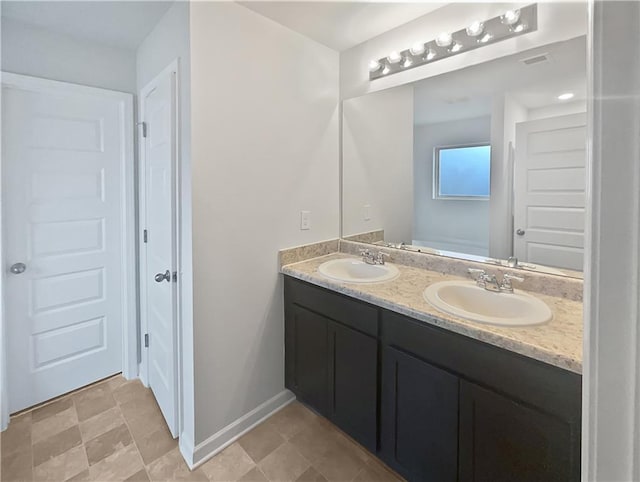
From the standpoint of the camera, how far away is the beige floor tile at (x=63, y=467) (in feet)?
5.16

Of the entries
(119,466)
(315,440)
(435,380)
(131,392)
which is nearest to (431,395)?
(435,380)

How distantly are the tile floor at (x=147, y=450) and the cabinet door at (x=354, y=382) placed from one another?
0.59 ft

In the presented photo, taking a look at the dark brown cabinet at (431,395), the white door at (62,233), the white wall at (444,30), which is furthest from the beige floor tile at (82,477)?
the white wall at (444,30)

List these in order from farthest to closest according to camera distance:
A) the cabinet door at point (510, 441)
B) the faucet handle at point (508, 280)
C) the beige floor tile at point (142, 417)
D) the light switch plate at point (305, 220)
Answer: the light switch plate at point (305, 220)
the beige floor tile at point (142, 417)
the faucet handle at point (508, 280)
the cabinet door at point (510, 441)

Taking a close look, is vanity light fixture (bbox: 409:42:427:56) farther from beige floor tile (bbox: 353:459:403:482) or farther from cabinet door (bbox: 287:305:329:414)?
beige floor tile (bbox: 353:459:403:482)

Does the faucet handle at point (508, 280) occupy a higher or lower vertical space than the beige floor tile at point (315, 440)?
higher

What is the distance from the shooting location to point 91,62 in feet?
6.89

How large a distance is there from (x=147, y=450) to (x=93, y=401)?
0.68 metres

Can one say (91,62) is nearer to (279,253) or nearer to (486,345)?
(279,253)

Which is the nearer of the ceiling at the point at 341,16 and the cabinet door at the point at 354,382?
the cabinet door at the point at 354,382

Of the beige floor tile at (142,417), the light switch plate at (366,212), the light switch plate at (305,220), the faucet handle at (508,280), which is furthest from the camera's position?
the light switch plate at (366,212)

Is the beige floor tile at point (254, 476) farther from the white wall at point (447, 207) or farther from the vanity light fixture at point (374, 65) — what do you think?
the vanity light fixture at point (374, 65)

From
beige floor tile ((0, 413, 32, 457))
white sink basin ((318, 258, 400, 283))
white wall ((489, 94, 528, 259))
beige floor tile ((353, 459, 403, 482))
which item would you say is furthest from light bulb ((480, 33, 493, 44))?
beige floor tile ((0, 413, 32, 457))

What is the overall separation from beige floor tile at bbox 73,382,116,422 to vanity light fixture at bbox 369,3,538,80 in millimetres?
2661
